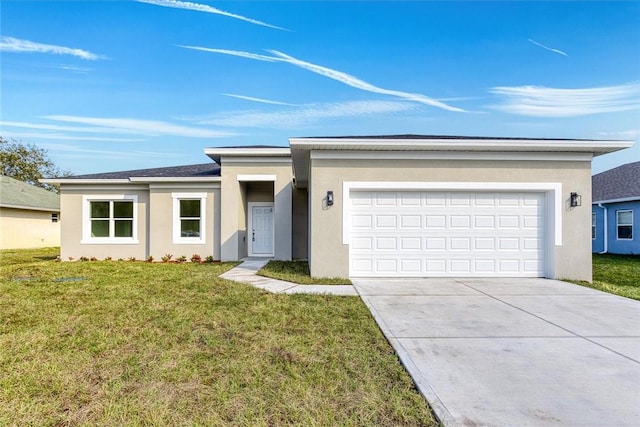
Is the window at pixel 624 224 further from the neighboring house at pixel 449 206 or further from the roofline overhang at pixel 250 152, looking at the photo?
the roofline overhang at pixel 250 152

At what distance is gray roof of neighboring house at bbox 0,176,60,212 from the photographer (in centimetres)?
1850

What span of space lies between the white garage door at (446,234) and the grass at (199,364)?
268 cm

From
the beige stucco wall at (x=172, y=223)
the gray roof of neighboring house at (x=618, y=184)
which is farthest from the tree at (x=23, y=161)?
the gray roof of neighboring house at (x=618, y=184)

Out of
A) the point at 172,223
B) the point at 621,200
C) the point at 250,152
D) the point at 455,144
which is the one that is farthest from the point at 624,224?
the point at 172,223

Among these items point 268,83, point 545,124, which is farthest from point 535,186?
point 268,83

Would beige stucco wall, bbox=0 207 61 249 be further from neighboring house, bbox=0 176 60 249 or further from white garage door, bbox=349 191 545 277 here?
white garage door, bbox=349 191 545 277

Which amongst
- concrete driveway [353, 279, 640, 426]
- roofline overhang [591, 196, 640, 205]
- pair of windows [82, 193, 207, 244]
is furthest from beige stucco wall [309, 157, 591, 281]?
roofline overhang [591, 196, 640, 205]

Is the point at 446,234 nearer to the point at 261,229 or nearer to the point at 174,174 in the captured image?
the point at 261,229

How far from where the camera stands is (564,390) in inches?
117

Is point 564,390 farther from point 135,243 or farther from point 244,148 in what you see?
point 135,243

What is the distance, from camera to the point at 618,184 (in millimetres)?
17781

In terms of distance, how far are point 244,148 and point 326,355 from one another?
10159 mm

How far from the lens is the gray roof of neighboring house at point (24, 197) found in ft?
60.7

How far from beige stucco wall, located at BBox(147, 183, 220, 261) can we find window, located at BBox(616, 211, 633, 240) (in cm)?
1985
